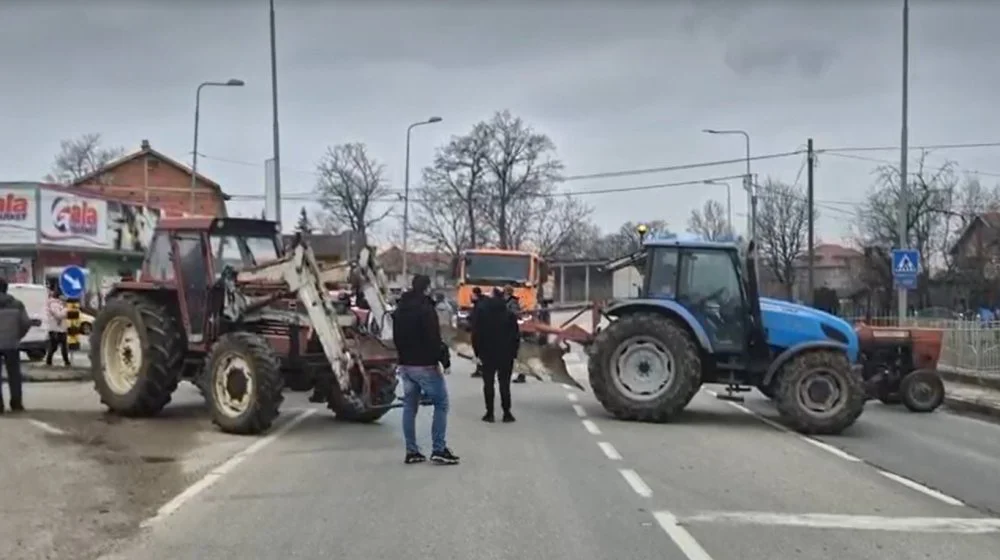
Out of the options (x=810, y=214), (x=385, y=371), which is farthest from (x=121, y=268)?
(x=385, y=371)

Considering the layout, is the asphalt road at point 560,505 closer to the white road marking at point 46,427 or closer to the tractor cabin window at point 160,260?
the white road marking at point 46,427

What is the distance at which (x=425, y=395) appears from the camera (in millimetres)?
11992

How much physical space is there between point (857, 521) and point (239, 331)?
28.3 ft

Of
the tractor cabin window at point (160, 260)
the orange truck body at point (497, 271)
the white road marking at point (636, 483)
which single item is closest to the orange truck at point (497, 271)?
the orange truck body at point (497, 271)

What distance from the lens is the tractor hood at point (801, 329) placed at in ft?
54.0

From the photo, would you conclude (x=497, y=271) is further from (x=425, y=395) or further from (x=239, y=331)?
(x=425, y=395)

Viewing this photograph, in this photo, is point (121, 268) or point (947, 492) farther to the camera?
point (121, 268)

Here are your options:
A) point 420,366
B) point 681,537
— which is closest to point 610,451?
point 420,366

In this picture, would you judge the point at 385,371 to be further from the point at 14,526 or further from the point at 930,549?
the point at 930,549

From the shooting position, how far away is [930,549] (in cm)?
845

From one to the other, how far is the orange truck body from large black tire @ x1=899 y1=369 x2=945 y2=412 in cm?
1411

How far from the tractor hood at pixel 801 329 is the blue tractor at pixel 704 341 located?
0.01m

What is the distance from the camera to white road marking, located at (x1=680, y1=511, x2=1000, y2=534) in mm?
9203

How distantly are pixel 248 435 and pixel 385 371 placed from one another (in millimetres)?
1957
